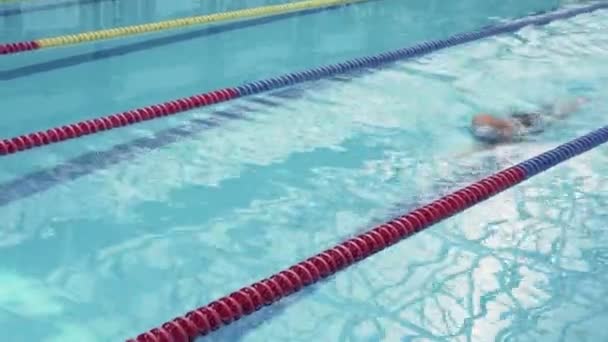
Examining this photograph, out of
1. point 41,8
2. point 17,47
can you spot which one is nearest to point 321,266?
point 17,47

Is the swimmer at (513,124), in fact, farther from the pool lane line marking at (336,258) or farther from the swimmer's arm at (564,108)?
the pool lane line marking at (336,258)

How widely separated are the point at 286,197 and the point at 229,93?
3.62 ft

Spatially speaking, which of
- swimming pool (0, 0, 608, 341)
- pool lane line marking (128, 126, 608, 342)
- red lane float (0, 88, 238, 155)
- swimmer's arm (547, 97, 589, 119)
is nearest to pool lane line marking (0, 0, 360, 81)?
swimming pool (0, 0, 608, 341)

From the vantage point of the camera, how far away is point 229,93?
417 cm

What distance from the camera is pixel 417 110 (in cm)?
430

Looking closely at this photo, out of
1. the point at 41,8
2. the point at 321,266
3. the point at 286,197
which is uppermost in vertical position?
the point at 321,266

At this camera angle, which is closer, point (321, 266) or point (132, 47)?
point (321, 266)

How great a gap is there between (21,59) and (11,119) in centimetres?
108

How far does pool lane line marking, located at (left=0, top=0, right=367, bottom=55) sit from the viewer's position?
4.79 m

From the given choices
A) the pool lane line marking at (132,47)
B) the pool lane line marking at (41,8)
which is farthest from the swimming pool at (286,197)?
the pool lane line marking at (41,8)

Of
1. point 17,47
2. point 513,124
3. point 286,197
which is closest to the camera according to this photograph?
point 286,197

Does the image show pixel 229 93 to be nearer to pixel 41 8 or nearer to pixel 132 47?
pixel 132 47

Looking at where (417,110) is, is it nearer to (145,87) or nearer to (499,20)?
(145,87)

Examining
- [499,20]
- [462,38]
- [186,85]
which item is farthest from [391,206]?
[499,20]
